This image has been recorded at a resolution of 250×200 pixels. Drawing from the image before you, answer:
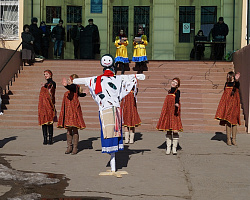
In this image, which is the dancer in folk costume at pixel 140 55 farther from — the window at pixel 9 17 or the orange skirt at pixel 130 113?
the orange skirt at pixel 130 113

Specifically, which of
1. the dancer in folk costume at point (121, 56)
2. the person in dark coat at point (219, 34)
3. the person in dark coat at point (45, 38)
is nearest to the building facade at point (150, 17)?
the person in dark coat at point (219, 34)

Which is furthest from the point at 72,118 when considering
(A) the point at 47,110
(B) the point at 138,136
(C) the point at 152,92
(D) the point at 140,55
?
(D) the point at 140,55

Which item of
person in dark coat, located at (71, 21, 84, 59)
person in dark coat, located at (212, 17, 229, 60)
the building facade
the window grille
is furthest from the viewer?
the window grille

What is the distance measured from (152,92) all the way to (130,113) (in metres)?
4.90

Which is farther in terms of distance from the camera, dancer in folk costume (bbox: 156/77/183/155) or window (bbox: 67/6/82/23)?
window (bbox: 67/6/82/23)

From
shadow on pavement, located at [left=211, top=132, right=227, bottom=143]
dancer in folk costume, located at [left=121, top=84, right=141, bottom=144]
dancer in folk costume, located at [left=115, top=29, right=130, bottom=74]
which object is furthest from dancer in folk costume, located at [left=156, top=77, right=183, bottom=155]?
dancer in folk costume, located at [left=115, top=29, right=130, bottom=74]

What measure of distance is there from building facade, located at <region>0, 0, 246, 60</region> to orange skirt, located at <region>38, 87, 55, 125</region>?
36.9 feet

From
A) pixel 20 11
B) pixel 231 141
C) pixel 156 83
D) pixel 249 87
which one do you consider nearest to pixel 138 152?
pixel 231 141

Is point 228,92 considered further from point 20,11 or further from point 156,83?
point 20,11

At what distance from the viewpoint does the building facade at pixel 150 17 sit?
22984mm

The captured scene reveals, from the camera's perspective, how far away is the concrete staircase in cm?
1534

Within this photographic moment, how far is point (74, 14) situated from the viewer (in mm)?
23594

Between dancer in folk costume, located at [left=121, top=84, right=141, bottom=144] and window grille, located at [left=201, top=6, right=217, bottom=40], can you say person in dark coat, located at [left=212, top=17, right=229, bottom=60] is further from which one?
dancer in folk costume, located at [left=121, top=84, right=141, bottom=144]

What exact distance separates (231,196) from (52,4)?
59.1ft
